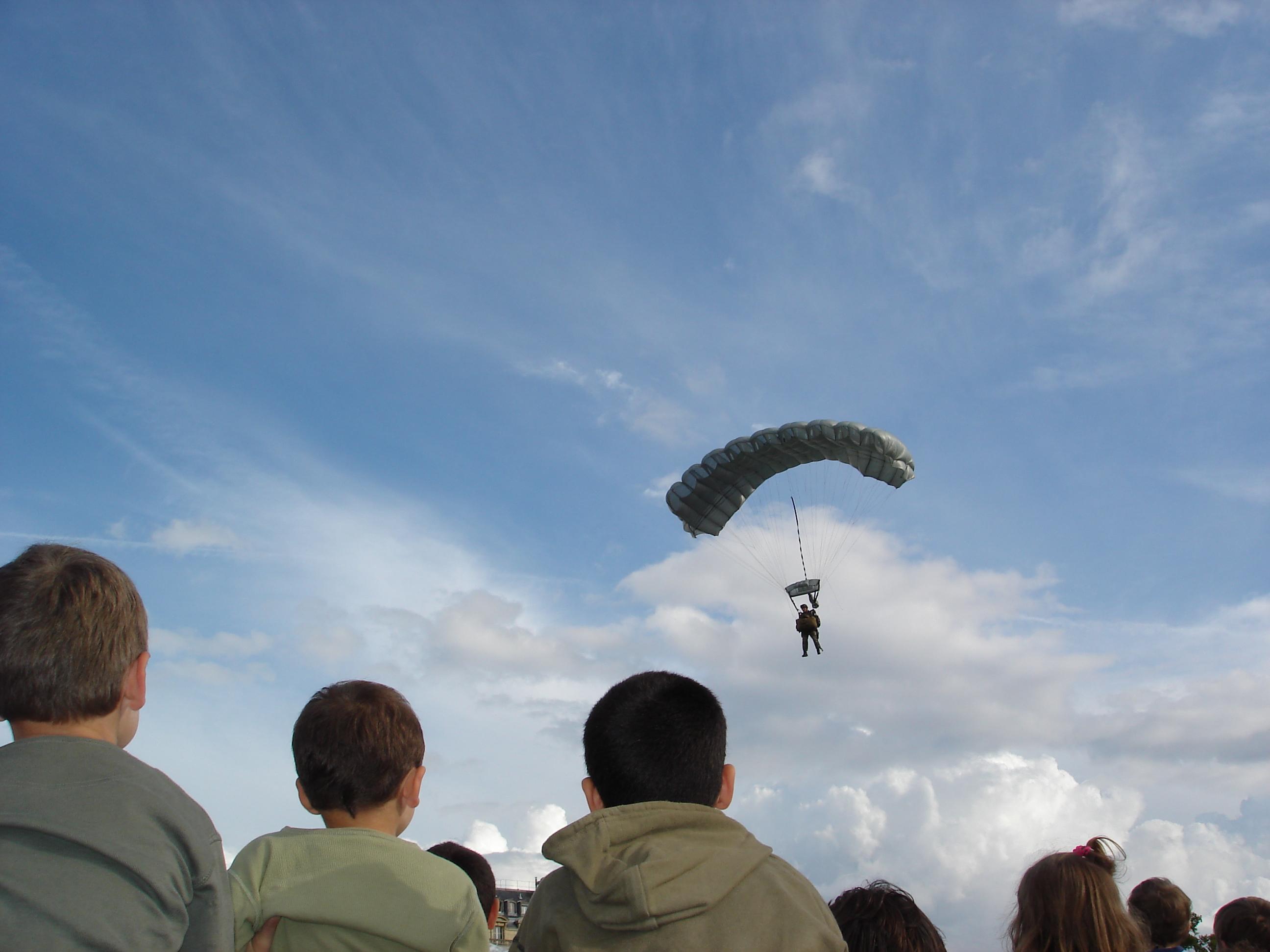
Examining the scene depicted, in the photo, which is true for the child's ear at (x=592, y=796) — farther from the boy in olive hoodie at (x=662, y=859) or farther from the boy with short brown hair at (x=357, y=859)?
the boy with short brown hair at (x=357, y=859)

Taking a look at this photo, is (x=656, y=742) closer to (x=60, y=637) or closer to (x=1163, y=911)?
(x=60, y=637)

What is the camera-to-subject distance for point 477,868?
534cm

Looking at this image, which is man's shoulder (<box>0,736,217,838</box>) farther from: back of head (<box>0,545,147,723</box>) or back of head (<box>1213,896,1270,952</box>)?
back of head (<box>1213,896,1270,952</box>)

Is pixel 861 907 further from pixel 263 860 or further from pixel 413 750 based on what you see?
pixel 263 860

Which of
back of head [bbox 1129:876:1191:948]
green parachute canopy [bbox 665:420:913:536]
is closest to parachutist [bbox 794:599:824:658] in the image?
green parachute canopy [bbox 665:420:913:536]

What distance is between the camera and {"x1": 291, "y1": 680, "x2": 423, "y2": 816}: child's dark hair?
13.0 ft

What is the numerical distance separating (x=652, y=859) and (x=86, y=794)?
5.53 feet

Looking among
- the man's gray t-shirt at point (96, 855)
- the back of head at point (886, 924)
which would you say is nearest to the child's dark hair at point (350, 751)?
the man's gray t-shirt at point (96, 855)

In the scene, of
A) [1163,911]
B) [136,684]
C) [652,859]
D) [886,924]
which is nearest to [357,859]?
[136,684]

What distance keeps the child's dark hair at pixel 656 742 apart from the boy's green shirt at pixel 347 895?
85 centimetres

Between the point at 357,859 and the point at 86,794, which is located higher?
the point at 86,794

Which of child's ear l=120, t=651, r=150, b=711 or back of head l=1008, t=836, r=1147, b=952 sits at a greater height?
child's ear l=120, t=651, r=150, b=711

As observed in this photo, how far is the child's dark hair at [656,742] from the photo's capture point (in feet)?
11.8

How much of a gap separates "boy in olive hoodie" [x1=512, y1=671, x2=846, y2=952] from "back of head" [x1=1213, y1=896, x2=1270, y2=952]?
14.4ft
